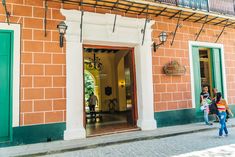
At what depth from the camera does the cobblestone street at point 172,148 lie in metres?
4.97

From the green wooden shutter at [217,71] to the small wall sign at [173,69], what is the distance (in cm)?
228

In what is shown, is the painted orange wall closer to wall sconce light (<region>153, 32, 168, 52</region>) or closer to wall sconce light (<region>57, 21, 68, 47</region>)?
wall sconce light (<region>57, 21, 68, 47</region>)

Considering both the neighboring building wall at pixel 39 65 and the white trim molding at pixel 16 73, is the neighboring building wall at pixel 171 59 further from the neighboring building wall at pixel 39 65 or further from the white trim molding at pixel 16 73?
the white trim molding at pixel 16 73

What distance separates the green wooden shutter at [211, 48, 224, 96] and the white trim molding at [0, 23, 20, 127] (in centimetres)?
826

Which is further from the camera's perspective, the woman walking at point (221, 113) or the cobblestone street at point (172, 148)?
the woman walking at point (221, 113)

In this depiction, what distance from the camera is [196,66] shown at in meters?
9.12

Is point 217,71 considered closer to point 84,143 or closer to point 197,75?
point 197,75

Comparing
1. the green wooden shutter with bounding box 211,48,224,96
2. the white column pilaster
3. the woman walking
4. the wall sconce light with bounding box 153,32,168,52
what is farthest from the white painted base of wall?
the green wooden shutter with bounding box 211,48,224,96

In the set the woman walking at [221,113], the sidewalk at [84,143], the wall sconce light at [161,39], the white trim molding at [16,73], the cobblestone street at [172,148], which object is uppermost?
the wall sconce light at [161,39]

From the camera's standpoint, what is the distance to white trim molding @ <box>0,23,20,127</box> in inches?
232

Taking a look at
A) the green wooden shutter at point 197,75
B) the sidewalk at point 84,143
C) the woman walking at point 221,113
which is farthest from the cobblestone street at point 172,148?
the green wooden shutter at point 197,75

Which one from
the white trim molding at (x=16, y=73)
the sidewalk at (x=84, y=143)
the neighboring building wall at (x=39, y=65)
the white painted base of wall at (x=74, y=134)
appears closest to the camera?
the sidewalk at (x=84, y=143)

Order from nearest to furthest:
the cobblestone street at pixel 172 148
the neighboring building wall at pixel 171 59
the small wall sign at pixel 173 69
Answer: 1. the cobblestone street at pixel 172 148
2. the neighboring building wall at pixel 171 59
3. the small wall sign at pixel 173 69

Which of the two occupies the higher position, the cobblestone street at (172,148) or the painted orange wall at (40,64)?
the painted orange wall at (40,64)
